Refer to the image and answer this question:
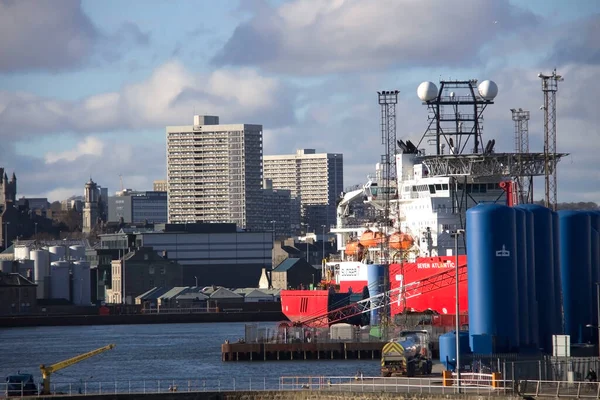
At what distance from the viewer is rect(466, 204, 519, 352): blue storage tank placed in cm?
6212

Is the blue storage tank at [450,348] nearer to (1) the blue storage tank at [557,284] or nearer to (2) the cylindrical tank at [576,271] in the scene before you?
A: (1) the blue storage tank at [557,284]

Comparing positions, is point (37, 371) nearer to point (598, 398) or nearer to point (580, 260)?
point (580, 260)

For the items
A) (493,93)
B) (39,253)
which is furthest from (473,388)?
(39,253)

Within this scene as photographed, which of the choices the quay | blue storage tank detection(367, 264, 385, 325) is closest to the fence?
the quay

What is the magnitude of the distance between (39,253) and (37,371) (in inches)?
4296

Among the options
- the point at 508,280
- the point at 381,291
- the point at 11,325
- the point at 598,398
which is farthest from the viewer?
the point at 11,325

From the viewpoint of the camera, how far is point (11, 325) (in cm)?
15775

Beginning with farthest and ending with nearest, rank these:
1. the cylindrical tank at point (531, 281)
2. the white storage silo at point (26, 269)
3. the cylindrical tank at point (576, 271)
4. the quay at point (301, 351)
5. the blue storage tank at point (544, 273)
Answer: the white storage silo at point (26, 269) < the quay at point (301, 351) < the cylindrical tank at point (576, 271) < the blue storage tank at point (544, 273) < the cylindrical tank at point (531, 281)

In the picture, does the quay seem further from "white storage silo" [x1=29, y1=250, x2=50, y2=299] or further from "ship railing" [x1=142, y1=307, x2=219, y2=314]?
"white storage silo" [x1=29, y1=250, x2=50, y2=299]

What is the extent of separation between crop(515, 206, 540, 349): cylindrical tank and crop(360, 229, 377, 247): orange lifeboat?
39566 millimetres

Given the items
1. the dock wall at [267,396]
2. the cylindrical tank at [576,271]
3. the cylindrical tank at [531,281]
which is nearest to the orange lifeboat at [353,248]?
the cylindrical tank at [576,271]

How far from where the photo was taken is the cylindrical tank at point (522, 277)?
6341 cm

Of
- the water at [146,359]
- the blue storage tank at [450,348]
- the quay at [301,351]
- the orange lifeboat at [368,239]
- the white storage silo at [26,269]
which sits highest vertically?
the orange lifeboat at [368,239]

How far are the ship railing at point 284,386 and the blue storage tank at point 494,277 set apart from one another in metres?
3.48
